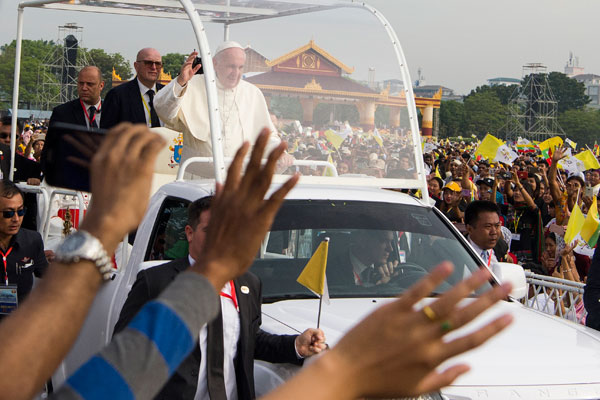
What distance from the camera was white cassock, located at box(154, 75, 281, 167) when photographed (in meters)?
6.11

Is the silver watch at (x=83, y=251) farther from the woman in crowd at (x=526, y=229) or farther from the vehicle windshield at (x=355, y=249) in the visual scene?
the woman in crowd at (x=526, y=229)

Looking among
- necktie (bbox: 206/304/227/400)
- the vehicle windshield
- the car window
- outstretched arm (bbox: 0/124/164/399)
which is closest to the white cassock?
the car window

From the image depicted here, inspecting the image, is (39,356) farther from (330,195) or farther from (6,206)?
(6,206)

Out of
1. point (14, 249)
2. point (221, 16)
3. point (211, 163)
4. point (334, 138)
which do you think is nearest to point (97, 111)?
point (221, 16)

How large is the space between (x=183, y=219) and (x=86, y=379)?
4.02 metres

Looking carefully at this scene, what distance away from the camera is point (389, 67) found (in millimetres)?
6855

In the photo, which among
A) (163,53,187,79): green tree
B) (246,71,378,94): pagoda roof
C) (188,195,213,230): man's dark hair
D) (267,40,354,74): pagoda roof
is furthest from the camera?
(163,53,187,79): green tree

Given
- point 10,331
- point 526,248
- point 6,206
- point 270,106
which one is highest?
point 270,106

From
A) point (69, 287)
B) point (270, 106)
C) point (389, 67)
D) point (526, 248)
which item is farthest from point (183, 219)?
point (526, 248)

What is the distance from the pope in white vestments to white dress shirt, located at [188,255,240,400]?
185cm

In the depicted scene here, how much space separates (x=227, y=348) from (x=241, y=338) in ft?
0.26

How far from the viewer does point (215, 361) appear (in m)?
4.08

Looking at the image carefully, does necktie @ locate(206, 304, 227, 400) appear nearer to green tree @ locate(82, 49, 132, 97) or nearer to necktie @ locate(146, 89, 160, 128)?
necktie @ locate(146, 89, 160, 128)

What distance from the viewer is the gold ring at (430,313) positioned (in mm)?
1329
